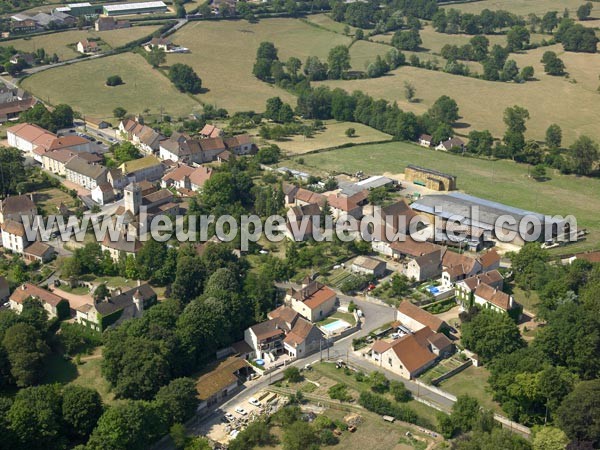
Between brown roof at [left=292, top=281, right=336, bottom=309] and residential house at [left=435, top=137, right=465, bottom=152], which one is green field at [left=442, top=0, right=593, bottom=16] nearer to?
residential house at [left=435, top=137, right=465, bottom=152]

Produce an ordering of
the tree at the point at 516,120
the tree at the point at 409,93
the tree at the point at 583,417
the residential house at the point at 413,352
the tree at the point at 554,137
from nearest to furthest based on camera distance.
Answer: the tree at the point at 583,417, the residential house at the point at 413,352, the tree at the point at 554,137, the tree at the point at 516,120, the tree at the point at 409,93

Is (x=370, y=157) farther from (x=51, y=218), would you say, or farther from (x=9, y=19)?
(x=9, y=19)

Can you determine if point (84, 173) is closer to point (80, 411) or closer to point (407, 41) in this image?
point (80, 411)

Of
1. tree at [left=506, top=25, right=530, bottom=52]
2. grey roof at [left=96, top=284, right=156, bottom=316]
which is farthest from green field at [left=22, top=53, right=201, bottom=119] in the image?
tree at [left=506, top=25, right=530, bottom=52]

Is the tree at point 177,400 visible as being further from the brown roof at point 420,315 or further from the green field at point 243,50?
the green field at point 243,50

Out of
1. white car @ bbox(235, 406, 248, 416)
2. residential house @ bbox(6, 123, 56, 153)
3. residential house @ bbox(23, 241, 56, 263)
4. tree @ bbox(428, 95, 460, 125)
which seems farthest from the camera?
tree @ bbox(428, 95, 460, 125)

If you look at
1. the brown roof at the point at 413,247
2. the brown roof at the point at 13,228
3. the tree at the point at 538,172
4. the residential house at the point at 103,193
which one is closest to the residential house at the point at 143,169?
the residential house at the point at 103,193

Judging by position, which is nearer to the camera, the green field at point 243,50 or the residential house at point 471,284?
the residential house at point 471,284

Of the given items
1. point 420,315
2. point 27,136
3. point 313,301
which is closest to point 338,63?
point 27,136
